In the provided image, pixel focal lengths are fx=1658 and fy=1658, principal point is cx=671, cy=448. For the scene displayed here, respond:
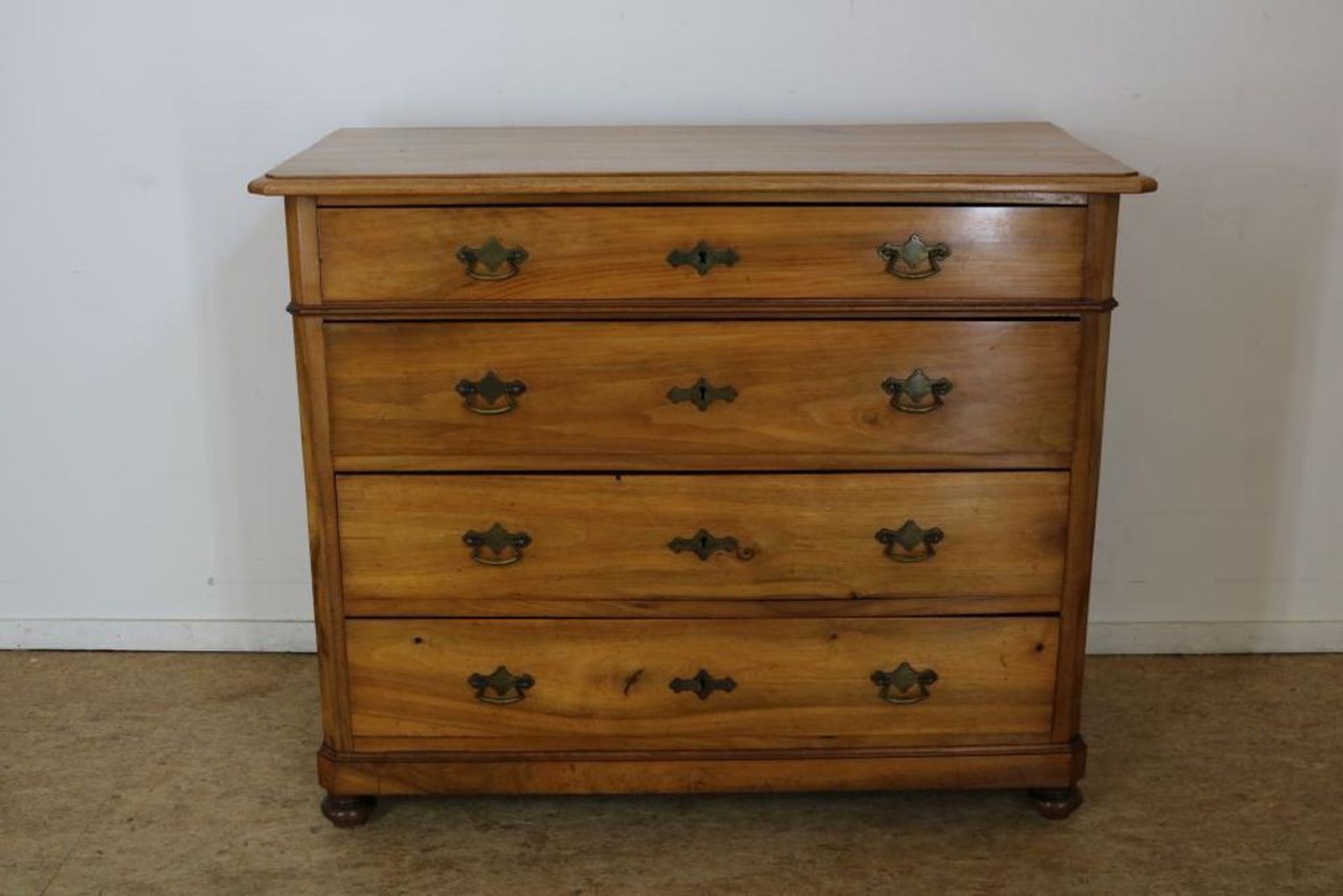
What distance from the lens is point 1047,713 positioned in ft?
8.05

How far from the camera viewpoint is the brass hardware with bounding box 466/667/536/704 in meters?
2.42

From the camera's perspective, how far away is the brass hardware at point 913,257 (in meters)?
2.23

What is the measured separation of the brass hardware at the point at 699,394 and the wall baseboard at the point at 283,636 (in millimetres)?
1116

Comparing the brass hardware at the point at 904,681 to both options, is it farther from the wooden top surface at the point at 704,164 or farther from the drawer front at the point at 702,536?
the wooden top surface at the point at 704,164

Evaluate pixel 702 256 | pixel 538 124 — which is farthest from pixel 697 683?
pixel 538 124

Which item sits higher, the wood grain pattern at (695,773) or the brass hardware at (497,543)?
the brass hardware at (497,543)

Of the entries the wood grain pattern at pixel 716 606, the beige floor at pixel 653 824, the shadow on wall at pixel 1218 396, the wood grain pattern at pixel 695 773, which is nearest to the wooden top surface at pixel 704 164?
the shadow on wall at pixel 1218 396

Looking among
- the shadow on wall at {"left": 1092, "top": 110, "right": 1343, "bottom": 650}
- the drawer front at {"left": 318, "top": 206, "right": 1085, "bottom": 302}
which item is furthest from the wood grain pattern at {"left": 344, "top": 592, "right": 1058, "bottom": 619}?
the shadow on wall at {"left": 1092, "top": 110, "right": 1343, "bottom": 650}

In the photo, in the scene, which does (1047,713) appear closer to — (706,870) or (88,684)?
(706,870)

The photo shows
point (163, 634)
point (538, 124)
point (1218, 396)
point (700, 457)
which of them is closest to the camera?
point (700, 457)

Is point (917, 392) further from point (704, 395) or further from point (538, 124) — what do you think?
point (538, 124)

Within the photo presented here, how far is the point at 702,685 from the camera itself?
7.95ft

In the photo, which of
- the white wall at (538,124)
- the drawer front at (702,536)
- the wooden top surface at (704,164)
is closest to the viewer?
the wooden top surface at (704,164)

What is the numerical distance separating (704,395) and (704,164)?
0.32 meters
